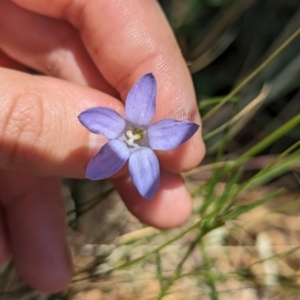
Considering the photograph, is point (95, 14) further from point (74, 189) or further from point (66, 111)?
point (74, 189)

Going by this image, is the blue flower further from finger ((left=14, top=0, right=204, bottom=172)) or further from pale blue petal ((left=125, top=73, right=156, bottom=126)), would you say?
finger ((left=14, top=0, right=204, bottom=172))

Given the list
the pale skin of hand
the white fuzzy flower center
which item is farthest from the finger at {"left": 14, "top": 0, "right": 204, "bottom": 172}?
the white fuzzy flower center

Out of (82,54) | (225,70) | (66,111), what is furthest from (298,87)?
(66,111)

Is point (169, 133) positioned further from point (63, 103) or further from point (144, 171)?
point (63, 103)

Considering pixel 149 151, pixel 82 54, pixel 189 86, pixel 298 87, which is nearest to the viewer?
pixel 149 151

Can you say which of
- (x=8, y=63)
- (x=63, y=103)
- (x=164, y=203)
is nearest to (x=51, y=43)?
(x=8, y=63)

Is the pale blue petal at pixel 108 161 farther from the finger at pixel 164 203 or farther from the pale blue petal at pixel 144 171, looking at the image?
the finger at pixel 164 203

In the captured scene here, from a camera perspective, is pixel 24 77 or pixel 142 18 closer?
pixel 24 77
